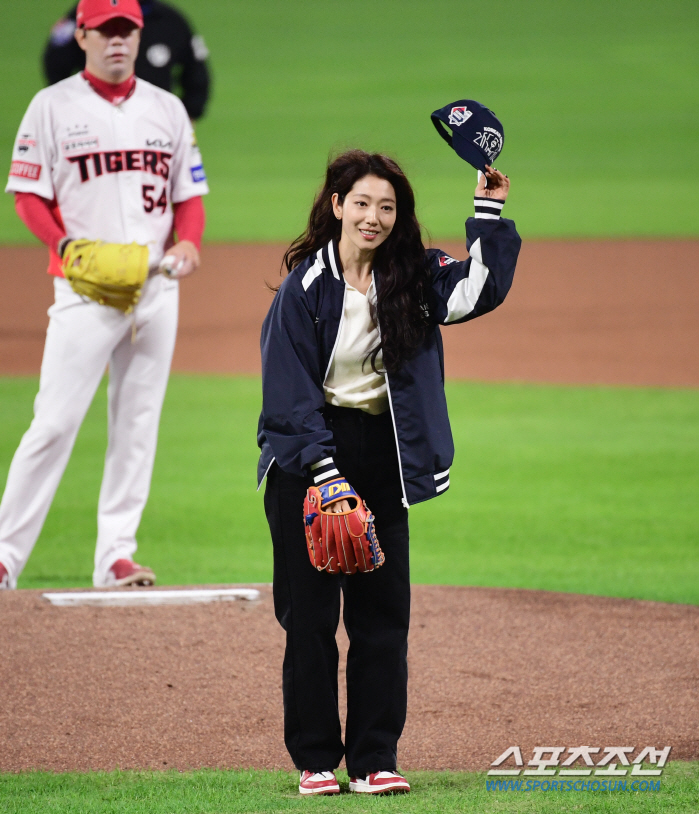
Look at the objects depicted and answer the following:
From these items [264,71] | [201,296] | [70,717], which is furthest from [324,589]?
[264,71]

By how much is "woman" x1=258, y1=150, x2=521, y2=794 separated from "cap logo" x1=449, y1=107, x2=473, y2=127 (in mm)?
162

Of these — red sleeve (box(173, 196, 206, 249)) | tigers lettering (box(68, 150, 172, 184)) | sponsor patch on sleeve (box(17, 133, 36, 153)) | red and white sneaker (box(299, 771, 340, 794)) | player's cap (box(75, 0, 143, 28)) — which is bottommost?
red and white sneaker (box(299, 771, 340, 794))

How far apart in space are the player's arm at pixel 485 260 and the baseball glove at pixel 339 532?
53 cm

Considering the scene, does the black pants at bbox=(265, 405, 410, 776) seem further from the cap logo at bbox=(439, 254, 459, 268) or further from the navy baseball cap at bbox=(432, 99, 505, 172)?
the navy baseball cap at bbox=(432, 99, 505, 172)

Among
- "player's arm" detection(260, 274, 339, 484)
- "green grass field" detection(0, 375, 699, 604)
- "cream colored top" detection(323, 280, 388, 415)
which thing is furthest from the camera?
"green grass field" detection(0, 375, 699, 604)

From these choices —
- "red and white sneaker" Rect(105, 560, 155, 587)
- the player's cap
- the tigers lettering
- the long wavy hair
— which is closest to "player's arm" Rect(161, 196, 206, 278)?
the tigers lettering

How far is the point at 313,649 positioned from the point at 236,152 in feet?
56.8

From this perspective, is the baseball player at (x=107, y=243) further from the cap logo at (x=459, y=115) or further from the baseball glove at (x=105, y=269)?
the cap logo at (x=459, y=115)

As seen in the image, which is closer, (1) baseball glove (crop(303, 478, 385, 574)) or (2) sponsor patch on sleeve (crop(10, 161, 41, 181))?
(1) baseball glove (crop(303, 478, 385, 574))

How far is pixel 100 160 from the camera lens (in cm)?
504

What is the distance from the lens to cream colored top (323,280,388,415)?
3.04m

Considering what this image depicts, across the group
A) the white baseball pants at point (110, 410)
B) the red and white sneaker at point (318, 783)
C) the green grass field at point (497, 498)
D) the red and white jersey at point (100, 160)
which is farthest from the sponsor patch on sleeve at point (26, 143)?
the red and white sneaker at point (318, 783)

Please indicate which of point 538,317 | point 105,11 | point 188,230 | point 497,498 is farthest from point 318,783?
point 538,317

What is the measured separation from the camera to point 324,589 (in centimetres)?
307
